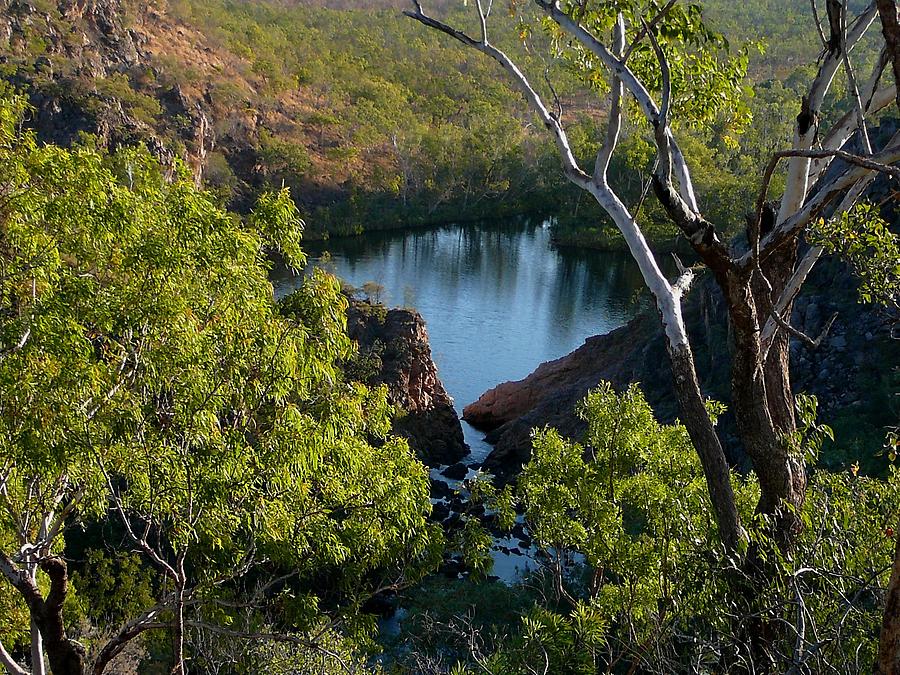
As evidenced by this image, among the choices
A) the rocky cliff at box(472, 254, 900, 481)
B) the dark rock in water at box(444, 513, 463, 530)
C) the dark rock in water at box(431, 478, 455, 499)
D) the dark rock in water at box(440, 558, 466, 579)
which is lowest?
the dark rock in water at box(431, 478, 455, 499)

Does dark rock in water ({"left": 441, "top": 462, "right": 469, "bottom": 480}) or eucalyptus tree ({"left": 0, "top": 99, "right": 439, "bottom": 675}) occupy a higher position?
eucalyptus tree ({"left": 0, "top": 99, "right": 439, "bottom": 675})

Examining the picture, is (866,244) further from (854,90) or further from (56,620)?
(56,620)

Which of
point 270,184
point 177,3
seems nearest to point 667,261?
point 270,184

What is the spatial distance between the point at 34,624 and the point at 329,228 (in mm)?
44090

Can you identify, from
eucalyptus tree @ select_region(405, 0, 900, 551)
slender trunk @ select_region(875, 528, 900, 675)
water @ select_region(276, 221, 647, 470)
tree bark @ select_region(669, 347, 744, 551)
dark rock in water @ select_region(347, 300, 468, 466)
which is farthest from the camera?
water @ select_region(276, 221, 647, 470)

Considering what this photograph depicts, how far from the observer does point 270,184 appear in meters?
54.9

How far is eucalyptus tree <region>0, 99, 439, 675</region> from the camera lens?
5.96 m

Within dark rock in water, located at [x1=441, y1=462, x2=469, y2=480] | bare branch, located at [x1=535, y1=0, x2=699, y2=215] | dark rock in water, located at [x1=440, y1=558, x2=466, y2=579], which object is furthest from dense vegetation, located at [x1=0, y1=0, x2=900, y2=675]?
dark rock in water, located at [x1=441, y1=462, x2=469, y2=480]

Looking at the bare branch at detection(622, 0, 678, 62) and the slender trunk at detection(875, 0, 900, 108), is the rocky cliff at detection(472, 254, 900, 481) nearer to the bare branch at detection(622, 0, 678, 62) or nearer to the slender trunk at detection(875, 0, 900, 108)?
the bare branch at detection(622, 0, 678, 62)

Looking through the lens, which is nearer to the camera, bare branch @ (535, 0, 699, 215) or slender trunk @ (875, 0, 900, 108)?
slender trunk @ (875, 0, 900, 108)

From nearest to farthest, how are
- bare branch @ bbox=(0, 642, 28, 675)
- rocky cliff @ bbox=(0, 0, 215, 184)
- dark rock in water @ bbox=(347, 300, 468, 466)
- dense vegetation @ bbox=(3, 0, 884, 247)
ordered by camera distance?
bare branch @ bbox=(0, 642, 28, 675), dark rock in water @ bbox=(347, 300, 468, 466), rocky cliff @ bbox=(0, 0, 215, 184), dense vegetation @ bbox=(3, 0, 884, 247)

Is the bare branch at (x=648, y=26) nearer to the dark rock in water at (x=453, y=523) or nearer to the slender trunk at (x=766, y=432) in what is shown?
the slender trunk at (x=766, y=432)

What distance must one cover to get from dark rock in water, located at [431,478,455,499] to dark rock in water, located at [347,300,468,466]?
5.42ft

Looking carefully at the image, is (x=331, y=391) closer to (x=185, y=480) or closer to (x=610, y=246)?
(x=185, y=480)
